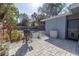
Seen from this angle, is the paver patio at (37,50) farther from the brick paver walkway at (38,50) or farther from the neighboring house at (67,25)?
the neighboring house at (67,25)

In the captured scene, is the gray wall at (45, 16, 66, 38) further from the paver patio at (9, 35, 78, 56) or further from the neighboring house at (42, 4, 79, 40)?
the paver patio at (9, 35, 78, 56)

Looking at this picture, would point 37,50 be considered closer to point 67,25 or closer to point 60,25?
point 60,25

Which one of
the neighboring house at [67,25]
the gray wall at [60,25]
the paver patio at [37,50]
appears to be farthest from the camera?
the gray wall at [60,25]

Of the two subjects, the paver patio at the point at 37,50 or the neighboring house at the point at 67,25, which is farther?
the neighboring house at the point at 67,25

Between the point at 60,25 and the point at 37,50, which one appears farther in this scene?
the point at 60,25

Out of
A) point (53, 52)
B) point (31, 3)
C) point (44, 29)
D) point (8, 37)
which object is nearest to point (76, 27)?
point (44, 29)

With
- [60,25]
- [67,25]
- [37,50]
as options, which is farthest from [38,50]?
[67,25]

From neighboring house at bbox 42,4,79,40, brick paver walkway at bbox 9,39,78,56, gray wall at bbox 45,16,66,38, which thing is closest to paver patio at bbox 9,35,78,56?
brick paver walkway at bbox 9,39,78,56

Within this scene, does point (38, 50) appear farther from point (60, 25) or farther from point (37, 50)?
point (60, 25)

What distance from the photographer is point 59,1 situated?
357 centimetres

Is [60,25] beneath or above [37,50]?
above

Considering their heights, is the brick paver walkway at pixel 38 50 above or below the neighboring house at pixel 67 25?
below

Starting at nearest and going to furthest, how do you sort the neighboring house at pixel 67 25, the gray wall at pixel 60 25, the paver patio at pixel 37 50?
1. the paver patio at pixel 37 50
2. the neighboring house at pixel 67 25
3. the gray wall at pixel 60 25

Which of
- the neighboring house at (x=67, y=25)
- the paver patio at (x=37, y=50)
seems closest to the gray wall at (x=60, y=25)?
the neighboring house at (x=67, y=25)
